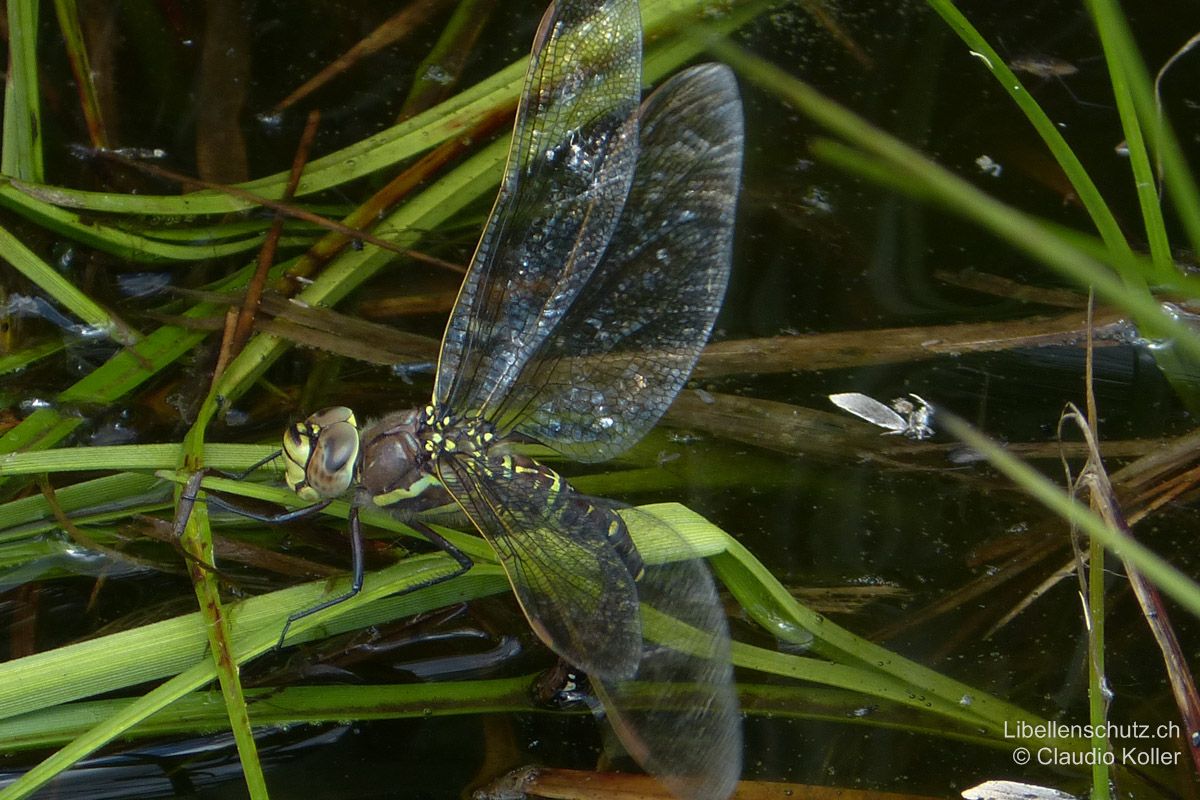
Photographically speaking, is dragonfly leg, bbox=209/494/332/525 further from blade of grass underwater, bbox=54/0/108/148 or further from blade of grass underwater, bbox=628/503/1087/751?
blade of grass underwater, bbox=54/0/108/148

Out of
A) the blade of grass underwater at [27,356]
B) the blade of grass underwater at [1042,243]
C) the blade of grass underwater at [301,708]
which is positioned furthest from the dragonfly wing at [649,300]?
the blade of grass underwater at [27,356]

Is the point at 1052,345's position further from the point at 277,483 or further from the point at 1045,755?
the point at 277,483

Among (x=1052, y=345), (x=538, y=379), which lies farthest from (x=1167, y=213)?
(x=538, y=379)

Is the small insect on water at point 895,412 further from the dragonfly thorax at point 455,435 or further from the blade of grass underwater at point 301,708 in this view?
the blade of grass underwater at point 301,708

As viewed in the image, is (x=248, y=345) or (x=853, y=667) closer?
(x=853, y=667)

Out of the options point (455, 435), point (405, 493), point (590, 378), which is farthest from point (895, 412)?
point (405, 493)

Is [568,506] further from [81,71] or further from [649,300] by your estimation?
[81,71]
